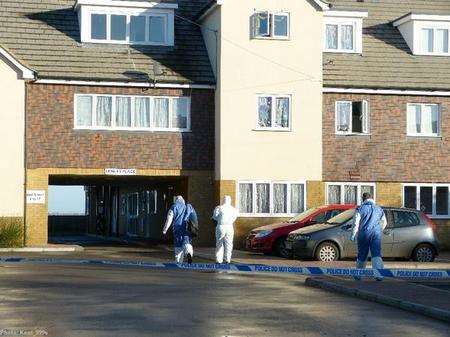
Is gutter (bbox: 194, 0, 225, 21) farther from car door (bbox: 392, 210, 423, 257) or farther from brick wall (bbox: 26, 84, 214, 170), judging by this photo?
car door (bbox: 392, 210, 423, 257)

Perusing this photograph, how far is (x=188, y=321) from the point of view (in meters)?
13.1

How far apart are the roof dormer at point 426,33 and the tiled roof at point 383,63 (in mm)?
269

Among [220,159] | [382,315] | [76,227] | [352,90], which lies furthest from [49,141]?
A: [76,227]

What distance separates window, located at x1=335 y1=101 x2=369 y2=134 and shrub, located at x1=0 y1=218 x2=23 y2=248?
34.8 ft

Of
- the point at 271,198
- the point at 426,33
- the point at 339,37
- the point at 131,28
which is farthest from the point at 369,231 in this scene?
the point at 426,33

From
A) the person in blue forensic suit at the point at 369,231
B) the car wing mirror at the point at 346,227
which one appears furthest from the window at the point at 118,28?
the person in blue forensic suit at the point at 369,231

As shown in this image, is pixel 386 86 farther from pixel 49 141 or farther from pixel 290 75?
pixel 49 141

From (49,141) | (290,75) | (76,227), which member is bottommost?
(76,227)

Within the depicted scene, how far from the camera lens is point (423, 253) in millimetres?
26156

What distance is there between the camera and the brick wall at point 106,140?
105ft

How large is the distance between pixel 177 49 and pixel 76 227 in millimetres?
25431

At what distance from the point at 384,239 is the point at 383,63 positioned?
430 inches

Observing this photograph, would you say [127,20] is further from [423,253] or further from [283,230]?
[423,253]

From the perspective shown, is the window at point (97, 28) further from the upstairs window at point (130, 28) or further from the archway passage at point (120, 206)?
the archway passage at point (120, 206)
